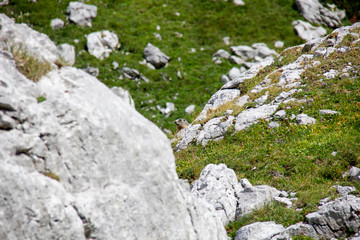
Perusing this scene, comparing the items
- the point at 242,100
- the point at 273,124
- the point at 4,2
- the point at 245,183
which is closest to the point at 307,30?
the point at 242,100

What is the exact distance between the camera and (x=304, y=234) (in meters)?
9.79

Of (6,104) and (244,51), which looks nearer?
(6,104)

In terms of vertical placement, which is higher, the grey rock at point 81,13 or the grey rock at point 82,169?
the grey rock at point 82,169

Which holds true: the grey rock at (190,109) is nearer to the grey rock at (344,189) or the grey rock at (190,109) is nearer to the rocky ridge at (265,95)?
the rocky ridge at (265,95)

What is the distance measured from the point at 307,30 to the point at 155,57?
76.5 feet

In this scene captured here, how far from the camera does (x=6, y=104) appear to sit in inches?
232

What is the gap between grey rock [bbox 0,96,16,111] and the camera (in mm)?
5874

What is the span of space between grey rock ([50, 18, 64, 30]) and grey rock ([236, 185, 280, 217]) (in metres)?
34.4

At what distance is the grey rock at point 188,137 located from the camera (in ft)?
68.5

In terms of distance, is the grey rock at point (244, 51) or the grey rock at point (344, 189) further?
the grey rock at point (244, 51)

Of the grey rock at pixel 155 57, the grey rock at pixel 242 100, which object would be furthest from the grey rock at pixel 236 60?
the grey rock at pixel 242 100

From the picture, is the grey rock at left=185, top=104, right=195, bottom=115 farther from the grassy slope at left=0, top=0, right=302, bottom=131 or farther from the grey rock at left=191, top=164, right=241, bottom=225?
the grey rock at left=191, top=164, right=241, bottom=225

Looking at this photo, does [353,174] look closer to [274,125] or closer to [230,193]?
[230,193]

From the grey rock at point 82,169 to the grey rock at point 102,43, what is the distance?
101 feet
